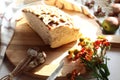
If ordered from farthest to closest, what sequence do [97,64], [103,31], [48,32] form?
Result: [103,31] < [48,32] < [97,64]

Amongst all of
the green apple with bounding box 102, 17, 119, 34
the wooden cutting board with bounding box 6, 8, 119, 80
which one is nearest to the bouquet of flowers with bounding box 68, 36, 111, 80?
the wooden cutting board with bounding box 6, 8, 119, 80

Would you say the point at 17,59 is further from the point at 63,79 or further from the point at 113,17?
the point at 113,17

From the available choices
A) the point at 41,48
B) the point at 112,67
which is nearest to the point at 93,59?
the point at 112,67

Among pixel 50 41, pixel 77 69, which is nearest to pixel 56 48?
pixel 50 41

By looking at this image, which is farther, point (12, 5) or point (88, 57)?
point (12, 5)

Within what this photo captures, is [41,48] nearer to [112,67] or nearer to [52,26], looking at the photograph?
[52,26]
